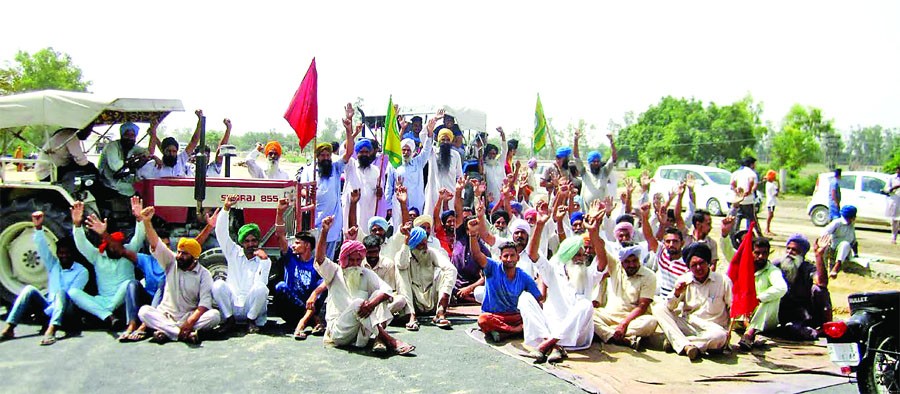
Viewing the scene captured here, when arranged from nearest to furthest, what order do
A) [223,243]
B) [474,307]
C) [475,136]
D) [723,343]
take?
[723,343] < [223,243] < [474,307] < [475,136]

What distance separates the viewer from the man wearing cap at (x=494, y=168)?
11.2 metres

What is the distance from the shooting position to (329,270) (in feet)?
20.1

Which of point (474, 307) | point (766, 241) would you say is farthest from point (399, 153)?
point (766, 241)

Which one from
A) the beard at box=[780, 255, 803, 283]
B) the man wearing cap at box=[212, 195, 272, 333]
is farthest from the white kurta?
the beard at box=[780, 255, 803, 283]

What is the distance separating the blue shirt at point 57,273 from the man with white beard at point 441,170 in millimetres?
4670

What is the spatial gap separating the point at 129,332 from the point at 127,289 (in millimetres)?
408

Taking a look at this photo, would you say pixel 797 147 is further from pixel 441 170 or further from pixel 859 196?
pixel 441 170

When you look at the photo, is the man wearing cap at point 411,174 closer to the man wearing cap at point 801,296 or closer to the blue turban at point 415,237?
the blue turban at point 415,237

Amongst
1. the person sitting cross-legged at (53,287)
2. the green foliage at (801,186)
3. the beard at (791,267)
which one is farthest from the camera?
the green foliage at (801,186)

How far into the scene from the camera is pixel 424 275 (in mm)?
7508

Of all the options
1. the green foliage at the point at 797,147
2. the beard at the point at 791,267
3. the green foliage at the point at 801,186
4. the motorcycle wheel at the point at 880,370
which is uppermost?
the green foliage at the point at 797,147

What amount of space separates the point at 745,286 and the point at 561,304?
164cm

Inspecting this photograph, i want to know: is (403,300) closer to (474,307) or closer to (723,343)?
(474,307)

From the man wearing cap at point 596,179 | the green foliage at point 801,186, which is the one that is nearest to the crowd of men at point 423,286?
the man wearing cap at point 596,179
